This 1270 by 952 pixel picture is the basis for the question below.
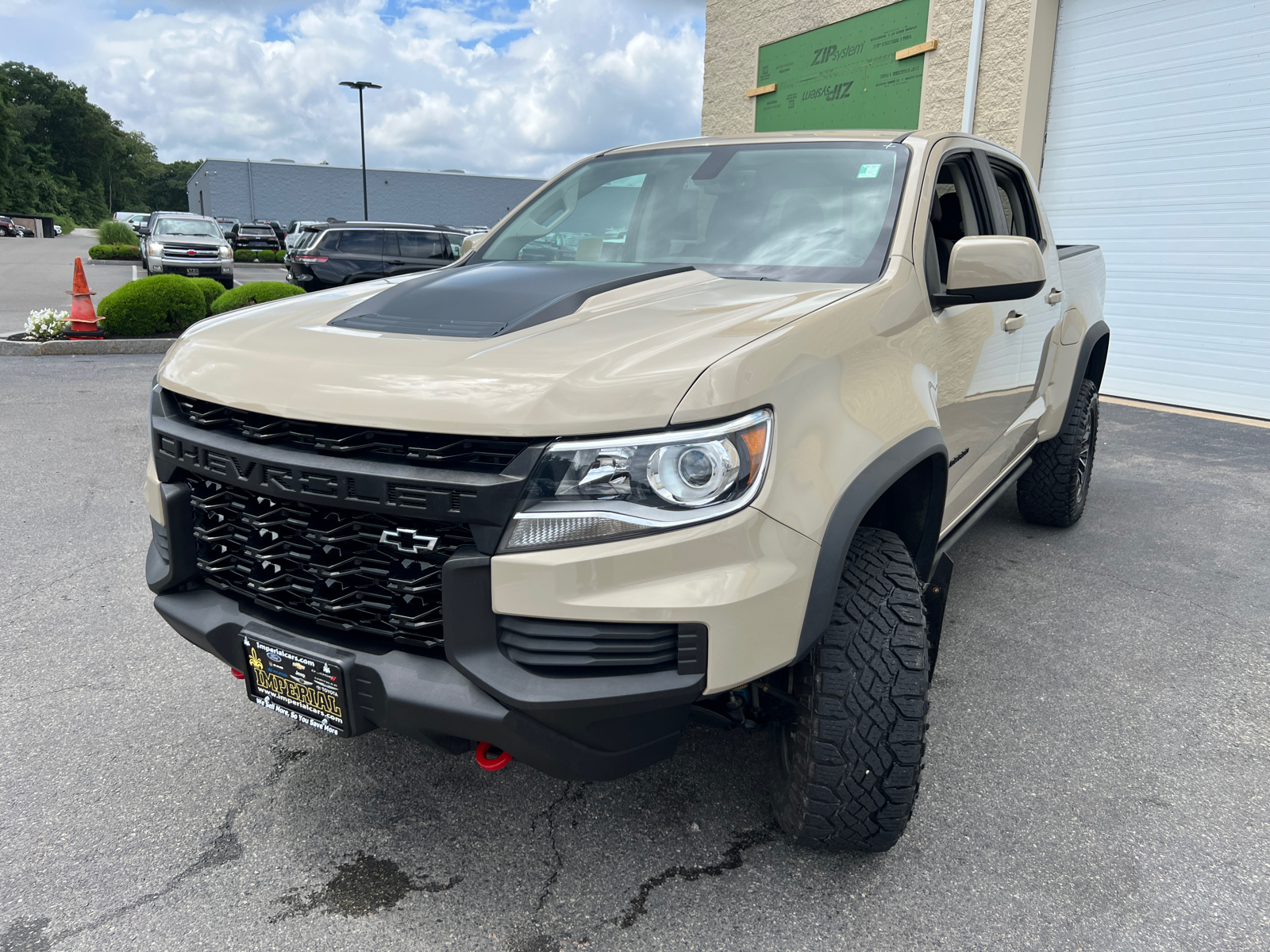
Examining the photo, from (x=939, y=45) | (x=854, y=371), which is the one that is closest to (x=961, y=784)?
(x=854, y=371)

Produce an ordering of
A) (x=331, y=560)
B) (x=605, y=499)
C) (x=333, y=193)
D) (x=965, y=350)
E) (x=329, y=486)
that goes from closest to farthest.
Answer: (x=605, y=499), (x=329, y=486), (x=331, y=560), (x=965, y=350), (x=333, y=193)

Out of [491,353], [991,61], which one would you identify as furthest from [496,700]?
[991,61]

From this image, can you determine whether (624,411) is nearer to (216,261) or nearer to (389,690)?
(389,690)

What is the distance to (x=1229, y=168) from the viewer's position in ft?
26.2

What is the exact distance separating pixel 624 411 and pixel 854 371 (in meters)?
0.64

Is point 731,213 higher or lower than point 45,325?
higher

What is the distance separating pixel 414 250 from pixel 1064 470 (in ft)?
46.0

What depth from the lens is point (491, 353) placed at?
1.82 metres

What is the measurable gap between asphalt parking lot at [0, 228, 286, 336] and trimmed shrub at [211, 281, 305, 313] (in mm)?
2891

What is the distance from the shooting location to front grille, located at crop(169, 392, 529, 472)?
5.52 ft

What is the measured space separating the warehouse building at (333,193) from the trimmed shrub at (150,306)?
47.3m

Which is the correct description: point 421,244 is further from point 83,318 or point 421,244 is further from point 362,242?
point 83,318

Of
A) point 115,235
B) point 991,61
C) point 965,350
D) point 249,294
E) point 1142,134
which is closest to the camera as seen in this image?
point 965,350

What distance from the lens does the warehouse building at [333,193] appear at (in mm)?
56844
